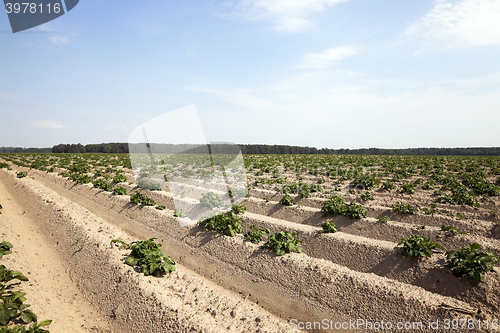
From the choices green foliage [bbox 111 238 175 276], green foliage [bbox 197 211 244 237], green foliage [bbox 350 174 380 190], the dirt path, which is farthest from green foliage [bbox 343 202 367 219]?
the dirt path

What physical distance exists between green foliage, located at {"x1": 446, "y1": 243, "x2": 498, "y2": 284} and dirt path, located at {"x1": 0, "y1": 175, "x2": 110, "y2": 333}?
8340 mm

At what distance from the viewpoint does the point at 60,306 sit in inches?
251

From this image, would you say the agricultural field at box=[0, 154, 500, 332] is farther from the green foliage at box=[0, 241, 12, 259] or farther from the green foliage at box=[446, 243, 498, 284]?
the green foliage at box=[0, 241, 12, 259]

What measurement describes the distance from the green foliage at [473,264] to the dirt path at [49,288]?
8340 millimetres

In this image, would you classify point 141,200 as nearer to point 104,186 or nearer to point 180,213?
point 180,213

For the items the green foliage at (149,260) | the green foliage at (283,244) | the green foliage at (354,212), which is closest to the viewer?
the green foliage at (149,260)

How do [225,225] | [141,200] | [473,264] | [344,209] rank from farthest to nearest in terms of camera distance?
[141,200] < [344,209] < [225,225] < [473,264]

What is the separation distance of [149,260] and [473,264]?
8.09 meters

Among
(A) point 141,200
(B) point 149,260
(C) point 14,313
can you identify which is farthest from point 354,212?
(C) point 14,313

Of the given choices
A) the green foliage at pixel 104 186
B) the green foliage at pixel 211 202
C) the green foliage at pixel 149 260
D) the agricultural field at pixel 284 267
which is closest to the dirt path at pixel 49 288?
the agricultural field at pixel 284 267

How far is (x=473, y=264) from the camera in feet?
18.6

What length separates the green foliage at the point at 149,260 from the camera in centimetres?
709

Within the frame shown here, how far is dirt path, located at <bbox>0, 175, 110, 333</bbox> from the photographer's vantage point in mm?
5730

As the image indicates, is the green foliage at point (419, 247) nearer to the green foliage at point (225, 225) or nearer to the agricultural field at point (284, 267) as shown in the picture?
the agricultural field at point (284, 267)
